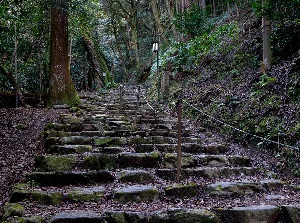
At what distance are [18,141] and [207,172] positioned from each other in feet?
13.1

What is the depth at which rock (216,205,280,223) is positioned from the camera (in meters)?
3.59

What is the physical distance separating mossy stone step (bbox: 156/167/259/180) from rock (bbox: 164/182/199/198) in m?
0.43

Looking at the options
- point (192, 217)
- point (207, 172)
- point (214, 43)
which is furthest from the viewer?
point (214, 43)

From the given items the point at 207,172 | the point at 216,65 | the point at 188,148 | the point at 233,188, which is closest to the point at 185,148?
the point at 188,148

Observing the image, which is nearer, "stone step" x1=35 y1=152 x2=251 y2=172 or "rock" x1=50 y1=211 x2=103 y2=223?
"rock" x1=50 y1=211 x2=103 y2=223

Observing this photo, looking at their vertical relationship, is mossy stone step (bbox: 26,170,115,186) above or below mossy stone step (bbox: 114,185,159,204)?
above

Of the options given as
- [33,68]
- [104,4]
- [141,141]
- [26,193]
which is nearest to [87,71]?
[33,68]

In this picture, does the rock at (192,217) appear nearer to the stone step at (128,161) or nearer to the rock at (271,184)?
the rock at (271,184)

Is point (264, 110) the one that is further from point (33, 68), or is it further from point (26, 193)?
point (33, 68)

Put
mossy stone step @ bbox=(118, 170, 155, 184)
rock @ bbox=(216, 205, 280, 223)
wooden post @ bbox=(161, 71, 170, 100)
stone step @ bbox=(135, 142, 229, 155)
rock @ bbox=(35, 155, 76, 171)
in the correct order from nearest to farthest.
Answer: rock @ bbox=(216, 205, 280, 223), mossy stone step @ bbox=(118, 170, 155, 184), rock @ bbox=(35, 155, 76, 171), stone step @ bbox=(135, 142, 229, 155), wooden post @ bbox=(161, 71, 170, 100)

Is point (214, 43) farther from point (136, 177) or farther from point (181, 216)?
point (181, 216)

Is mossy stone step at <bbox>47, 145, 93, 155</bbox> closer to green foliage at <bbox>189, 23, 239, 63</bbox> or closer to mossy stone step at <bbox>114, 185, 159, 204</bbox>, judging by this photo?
mossy stone step at <bbox>114, 185, 159, 204</bbox>

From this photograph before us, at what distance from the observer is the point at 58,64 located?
9.34m

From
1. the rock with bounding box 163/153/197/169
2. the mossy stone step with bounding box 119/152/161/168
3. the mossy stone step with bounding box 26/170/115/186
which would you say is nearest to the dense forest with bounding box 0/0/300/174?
the rock with bounding box 163/153/197/169
